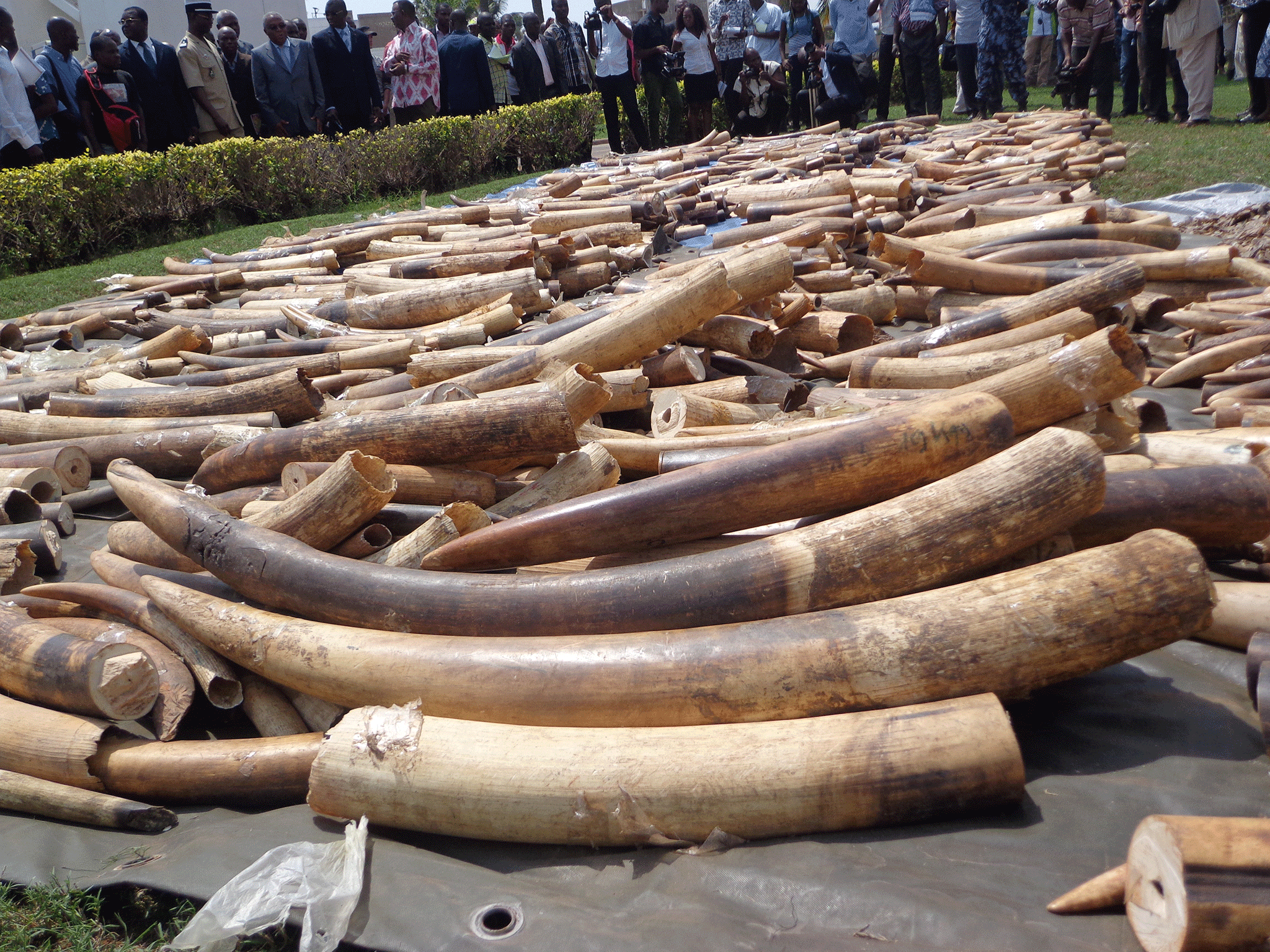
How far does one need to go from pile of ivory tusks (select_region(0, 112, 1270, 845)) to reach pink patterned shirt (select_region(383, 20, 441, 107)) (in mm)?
12185

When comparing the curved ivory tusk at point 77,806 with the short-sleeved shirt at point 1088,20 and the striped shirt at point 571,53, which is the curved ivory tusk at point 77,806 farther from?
the striped shirt at point 571,53

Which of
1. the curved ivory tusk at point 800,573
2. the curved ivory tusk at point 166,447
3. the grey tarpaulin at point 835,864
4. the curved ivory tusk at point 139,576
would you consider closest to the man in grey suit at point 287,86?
the curved ivory tusk at point 166,447

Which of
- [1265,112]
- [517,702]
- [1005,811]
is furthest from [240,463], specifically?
[1265,112]

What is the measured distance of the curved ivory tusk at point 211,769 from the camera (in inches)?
97.3

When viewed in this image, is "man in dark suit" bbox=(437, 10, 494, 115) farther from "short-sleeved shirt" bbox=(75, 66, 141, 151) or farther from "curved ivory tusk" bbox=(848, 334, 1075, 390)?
"curved ivory tusk" bbox=(848, 334, 1075, 390)

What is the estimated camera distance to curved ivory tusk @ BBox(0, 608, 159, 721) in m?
2.62

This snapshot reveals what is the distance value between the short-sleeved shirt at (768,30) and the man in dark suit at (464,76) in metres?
4.83

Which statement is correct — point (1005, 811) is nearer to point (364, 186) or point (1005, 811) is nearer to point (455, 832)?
point (455, 832)

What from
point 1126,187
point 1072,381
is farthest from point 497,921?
point 1126,187

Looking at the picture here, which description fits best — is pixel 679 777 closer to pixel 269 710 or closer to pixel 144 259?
pixel 269 710

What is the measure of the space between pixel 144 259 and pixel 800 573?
36.5ft

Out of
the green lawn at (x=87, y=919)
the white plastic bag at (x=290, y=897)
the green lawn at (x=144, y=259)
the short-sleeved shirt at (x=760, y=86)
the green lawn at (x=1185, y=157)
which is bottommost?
the green lawn at (x=87, y=919)

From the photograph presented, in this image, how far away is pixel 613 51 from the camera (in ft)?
51.4

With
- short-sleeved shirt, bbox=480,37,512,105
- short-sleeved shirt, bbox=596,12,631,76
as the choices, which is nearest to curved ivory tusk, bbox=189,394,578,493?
short-sleeved shirt, bbox=596,12,631,76
